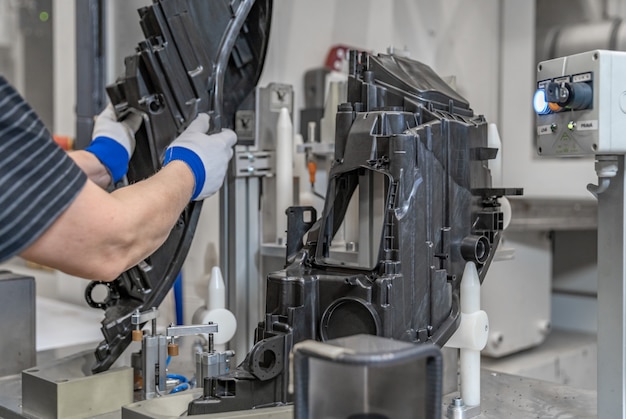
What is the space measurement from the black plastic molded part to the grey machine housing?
29 centimetres

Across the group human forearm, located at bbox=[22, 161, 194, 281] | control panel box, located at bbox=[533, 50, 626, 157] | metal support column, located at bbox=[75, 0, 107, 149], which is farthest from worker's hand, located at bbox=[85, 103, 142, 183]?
control panel box, located at bbox=[533, 50, 626, 157]

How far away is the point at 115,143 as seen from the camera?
141 centimetres

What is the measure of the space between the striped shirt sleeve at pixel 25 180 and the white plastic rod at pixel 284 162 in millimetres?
675

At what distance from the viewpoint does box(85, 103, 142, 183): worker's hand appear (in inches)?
55.2

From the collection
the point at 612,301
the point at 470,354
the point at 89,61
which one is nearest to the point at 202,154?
the point at 470,354

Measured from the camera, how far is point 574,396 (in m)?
1.24

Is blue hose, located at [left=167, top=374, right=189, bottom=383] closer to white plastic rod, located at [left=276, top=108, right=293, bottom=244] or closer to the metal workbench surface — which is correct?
the metal workbench surface

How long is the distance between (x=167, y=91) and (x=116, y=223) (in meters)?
0.50

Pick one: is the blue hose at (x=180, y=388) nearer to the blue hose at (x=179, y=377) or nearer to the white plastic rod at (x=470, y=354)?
the blue hose at (x=179, y=377)

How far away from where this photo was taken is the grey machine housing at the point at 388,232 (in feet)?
3.35

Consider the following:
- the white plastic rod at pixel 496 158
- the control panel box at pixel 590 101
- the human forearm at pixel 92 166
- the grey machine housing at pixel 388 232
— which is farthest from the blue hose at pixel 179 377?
the control panel box at pixel 590 101

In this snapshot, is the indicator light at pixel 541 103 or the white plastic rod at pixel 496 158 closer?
the indicator light at pixel 541 103

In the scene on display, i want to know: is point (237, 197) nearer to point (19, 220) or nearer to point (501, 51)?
point (19, 220)

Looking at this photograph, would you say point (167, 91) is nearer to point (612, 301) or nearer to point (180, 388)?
point (180, 388)
